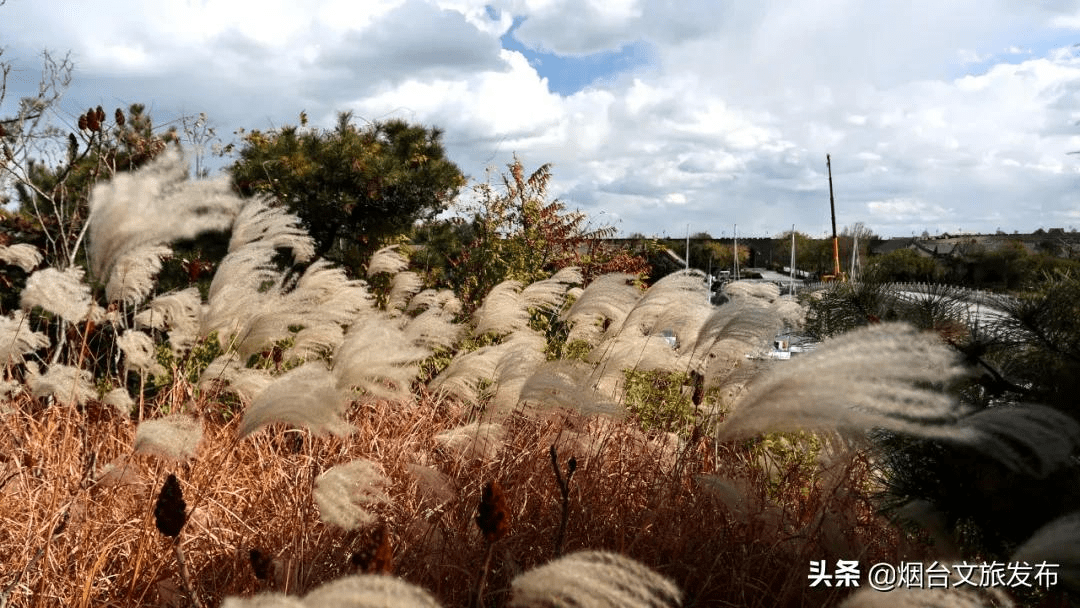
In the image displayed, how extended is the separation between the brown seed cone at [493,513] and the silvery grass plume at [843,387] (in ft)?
1.51

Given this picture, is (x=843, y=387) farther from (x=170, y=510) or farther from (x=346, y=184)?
(x=346, y=184)

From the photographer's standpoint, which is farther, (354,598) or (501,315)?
(501,315)

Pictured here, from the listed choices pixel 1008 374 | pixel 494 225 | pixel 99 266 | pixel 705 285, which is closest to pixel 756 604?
pixel 1008 374

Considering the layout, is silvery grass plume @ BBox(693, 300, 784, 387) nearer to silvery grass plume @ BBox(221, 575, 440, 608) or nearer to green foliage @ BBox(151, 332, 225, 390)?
silvery grass plume @ BBox(221, 575, 440, 608)

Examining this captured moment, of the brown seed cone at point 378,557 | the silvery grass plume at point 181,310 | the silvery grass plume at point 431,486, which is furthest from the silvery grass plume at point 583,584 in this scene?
the silvery grass plume at point 181,310

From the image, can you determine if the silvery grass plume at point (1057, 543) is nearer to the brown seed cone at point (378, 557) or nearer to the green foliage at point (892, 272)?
the brown seed cone at point (378, 557)

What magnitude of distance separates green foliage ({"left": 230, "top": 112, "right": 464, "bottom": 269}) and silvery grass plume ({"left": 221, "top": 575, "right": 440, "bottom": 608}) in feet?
23.9

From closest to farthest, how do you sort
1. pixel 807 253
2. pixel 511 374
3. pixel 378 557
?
pixel 378 557, pixel 511 374, pixel 807 253

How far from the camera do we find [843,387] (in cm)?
161

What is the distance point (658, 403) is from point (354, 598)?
16.2 feet

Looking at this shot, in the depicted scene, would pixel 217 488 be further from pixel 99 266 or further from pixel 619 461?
pixel 619 461

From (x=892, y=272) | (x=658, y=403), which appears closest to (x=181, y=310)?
(x=892, y=272)

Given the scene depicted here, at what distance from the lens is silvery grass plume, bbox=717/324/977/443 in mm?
1611

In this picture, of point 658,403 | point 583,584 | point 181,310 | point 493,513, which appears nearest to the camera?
point 583,584
